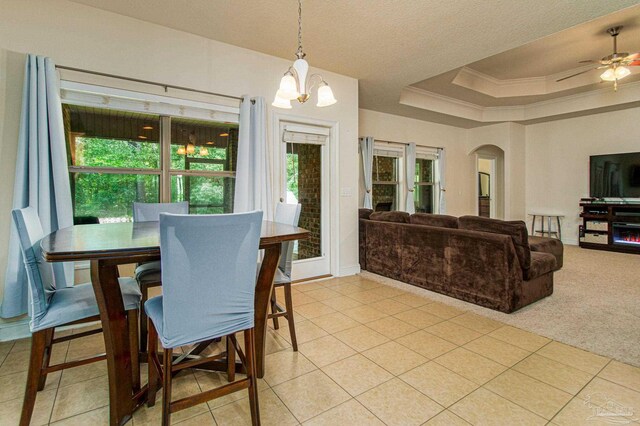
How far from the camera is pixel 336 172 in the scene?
4.25 m

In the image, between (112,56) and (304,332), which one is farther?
(112,56)

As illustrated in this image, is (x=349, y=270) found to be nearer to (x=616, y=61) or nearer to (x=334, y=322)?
(x=334, y=322)

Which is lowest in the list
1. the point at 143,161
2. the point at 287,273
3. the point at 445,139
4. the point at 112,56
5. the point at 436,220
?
the point at 287,273

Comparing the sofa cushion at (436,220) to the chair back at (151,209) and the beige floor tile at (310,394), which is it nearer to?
the beige floor tile at (310,394)

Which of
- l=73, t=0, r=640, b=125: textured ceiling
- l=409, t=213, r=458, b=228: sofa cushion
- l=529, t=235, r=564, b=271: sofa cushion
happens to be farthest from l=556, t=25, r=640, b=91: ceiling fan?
l=409, t=213, r=458, b=228: sofa cushion

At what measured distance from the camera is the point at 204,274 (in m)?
1.34

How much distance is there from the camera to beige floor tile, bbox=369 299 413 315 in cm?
301

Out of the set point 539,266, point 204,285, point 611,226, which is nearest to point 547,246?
point 539,266

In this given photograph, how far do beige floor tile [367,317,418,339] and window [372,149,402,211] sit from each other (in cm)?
351

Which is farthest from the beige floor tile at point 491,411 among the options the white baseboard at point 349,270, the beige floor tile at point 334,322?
the white baseboard at point 349,270

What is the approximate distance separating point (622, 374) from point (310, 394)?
1.96 metres

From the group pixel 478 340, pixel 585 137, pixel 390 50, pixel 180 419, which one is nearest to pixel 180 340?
pixel 180 419

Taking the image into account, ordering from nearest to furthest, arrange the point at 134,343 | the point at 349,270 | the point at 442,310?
1. the point at 134,343
2. the point at 442,310
3. the point at 349,270

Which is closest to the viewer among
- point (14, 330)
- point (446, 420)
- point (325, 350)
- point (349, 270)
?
point (446, 420)
